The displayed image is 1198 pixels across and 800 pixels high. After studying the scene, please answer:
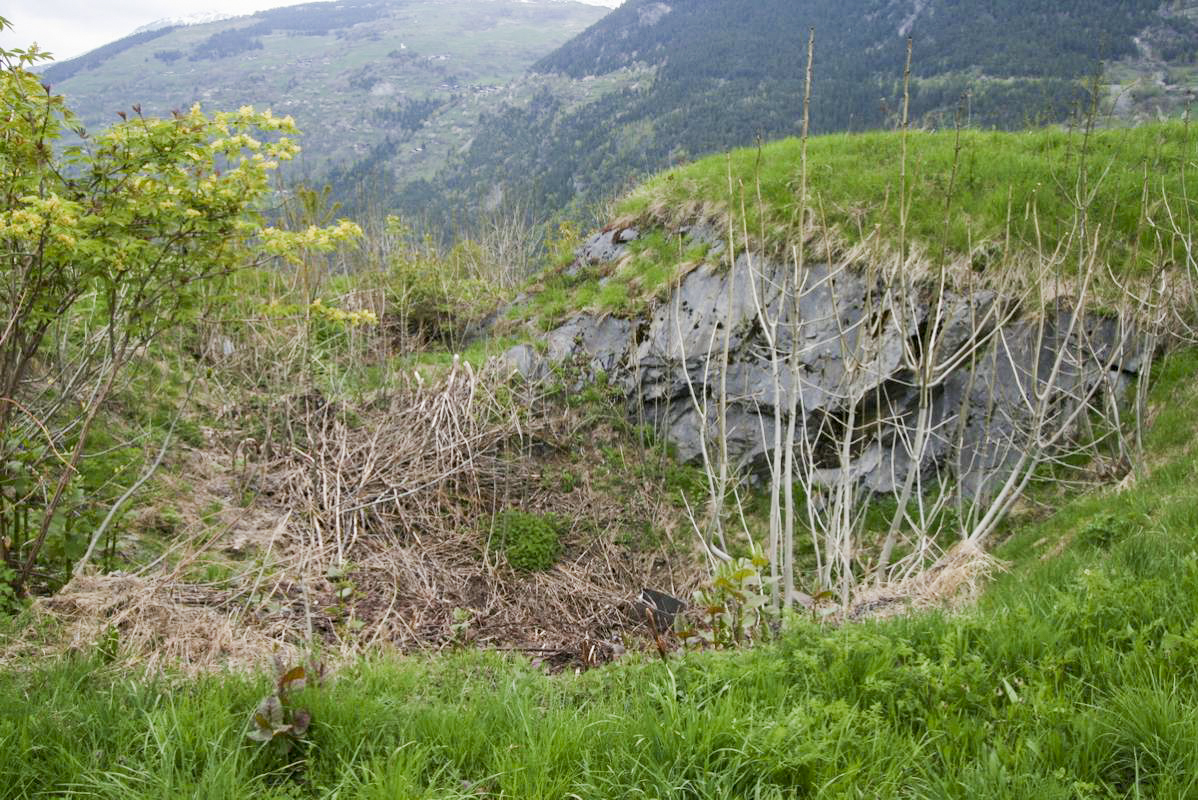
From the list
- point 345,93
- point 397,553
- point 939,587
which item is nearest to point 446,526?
point 397,553

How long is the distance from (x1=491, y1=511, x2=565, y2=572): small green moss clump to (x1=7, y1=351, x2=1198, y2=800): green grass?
10.0ft

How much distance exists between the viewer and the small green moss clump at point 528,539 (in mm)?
5730

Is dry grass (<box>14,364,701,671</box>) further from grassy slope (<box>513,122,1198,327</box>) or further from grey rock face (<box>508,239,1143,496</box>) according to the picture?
grassy slope (<box>513,122,1198,327</box>)

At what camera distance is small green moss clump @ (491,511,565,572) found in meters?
5.73

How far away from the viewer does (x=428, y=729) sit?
2117 millimetres

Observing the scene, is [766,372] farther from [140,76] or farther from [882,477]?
[140,76]

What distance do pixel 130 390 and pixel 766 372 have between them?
6.25 m

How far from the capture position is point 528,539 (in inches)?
230

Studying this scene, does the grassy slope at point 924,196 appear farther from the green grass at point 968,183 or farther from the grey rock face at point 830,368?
the grey rock face at point 830,368

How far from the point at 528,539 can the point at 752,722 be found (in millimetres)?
4066

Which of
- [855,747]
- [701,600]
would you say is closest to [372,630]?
[701,600]

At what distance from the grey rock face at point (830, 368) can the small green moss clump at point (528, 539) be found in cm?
162

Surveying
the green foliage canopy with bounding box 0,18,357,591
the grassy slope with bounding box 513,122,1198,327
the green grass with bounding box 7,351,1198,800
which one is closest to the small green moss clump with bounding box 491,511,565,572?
the grassy slope with bounding box 513,122,1198,327

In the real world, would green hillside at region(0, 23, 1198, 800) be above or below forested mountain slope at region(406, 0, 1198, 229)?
below
